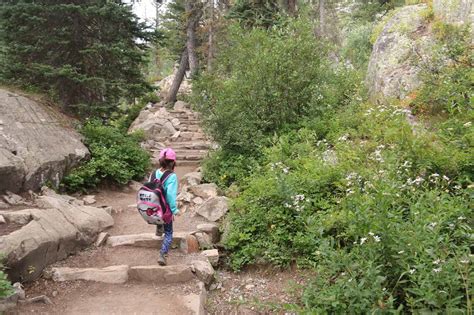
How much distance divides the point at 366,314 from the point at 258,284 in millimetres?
2195

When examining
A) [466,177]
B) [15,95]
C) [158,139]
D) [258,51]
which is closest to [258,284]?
[466,177]

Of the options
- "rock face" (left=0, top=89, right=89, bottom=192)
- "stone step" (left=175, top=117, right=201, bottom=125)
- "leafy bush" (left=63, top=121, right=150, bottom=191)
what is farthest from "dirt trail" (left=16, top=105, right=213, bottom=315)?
"stone step" (left=175, top=117, right=201, bottom=125)

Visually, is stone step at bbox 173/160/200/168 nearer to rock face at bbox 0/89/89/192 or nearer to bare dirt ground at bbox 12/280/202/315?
rock face at bbox 0/89/89/192

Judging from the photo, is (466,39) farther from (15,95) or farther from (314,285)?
(15,95)

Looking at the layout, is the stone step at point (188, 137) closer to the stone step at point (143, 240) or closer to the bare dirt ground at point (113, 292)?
the stone step at point (143, 240)

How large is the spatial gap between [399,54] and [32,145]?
9.15 metres

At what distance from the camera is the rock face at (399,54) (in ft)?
27.5

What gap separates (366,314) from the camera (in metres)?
3.24

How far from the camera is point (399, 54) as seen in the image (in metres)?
9.20

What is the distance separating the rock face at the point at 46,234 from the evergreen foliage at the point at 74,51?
14.7ft

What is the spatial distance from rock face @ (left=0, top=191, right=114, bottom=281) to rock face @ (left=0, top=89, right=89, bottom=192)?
2.53 feet

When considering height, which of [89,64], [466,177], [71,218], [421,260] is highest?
[89,64]

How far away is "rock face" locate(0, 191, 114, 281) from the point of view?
15.7 ft

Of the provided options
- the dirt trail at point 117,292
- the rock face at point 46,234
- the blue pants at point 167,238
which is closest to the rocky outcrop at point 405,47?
the blue pants at point 167,238
